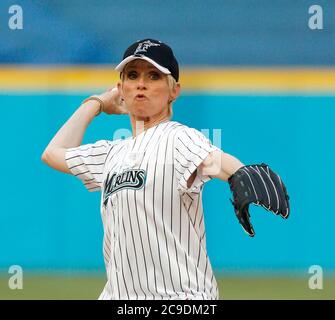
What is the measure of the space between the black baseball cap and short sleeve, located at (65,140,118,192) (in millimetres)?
224

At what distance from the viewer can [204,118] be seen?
4809 millimetres

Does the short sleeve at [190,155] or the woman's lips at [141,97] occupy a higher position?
the woman's lips at [141,97]

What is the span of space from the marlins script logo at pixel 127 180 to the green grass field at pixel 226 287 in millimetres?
2219

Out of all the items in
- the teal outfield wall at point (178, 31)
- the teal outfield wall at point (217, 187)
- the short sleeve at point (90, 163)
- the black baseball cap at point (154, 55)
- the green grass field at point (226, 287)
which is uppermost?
the teal outfield wall at point (178, 31)

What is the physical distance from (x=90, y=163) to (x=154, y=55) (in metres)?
0.33

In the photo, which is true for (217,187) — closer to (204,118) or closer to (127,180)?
(204,118)

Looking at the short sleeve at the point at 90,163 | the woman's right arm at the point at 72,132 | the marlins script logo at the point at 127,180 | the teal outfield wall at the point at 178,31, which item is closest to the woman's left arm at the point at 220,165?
the marlins script logo at the point at 127,180

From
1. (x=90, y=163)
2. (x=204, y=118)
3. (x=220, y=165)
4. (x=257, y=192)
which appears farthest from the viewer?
(x=204, y=118)

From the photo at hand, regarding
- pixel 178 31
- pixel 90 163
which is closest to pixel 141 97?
pixel 90 163

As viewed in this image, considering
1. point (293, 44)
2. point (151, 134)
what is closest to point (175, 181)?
point (151, 134)

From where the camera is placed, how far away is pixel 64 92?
4.88 meters

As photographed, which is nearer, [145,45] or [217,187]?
[145,45]

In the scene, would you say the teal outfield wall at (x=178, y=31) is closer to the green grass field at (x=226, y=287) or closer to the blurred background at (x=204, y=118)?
the blurred background at (x=204, y=118)

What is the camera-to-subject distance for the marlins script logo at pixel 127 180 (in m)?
2.38
